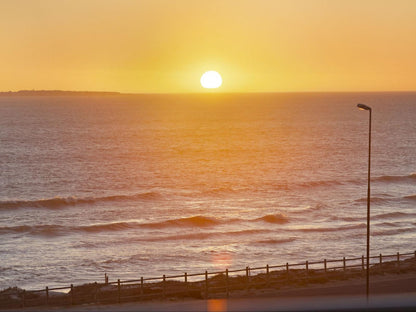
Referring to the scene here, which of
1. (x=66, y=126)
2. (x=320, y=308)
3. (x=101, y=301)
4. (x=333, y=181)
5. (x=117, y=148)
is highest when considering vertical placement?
(x=66, y=126)

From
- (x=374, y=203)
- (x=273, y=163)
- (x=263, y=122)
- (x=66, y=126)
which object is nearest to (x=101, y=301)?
(x=374, y=203)

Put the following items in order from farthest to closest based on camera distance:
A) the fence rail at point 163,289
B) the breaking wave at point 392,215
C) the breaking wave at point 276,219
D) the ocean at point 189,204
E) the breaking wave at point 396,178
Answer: the breaking wave at point 396,178 → the breaking wave at point 392,215 → the breaking wave at point 276,219 → the ocean at point 189,204 → the fence rail at point 163,289

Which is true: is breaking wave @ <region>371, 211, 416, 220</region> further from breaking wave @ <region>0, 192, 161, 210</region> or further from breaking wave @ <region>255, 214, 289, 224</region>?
breaking wave @ <region>0, 192, 161, 210</region>

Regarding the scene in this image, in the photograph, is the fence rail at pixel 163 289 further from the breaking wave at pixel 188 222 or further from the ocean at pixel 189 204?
the breaking wave at pixel 188 222

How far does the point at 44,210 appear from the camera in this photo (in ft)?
176

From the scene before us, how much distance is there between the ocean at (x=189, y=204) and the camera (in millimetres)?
36312

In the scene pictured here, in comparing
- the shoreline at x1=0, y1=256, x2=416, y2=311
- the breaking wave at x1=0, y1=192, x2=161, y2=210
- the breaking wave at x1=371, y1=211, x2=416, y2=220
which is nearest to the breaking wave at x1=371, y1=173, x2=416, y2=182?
the breaking wave at x1=371, y1=211, x2=416, y2=220

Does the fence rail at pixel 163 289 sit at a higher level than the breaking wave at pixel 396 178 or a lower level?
lower

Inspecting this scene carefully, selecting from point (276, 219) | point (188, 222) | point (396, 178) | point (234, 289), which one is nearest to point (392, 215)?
point (276, 219)

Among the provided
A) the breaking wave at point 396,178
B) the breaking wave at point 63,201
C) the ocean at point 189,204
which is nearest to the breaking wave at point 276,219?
the ocean at point 189,204

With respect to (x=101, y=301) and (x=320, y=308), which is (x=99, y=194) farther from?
(x=320, y=308)

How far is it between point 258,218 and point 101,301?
2699 centimetres

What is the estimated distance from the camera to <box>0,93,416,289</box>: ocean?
36.3 m

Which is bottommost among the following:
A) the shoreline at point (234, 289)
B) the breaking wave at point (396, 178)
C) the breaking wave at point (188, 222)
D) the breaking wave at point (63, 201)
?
the shoreline at point (234, 289)
